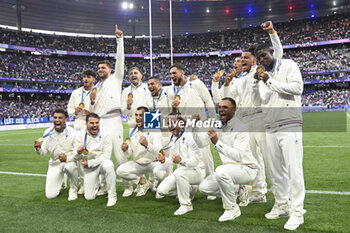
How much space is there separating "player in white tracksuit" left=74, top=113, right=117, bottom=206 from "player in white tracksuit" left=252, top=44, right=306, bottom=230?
111 inches

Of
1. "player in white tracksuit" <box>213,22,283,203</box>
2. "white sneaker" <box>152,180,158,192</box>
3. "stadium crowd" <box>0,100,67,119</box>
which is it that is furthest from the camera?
"stadium crowd" <box>0,100,67,119</box>

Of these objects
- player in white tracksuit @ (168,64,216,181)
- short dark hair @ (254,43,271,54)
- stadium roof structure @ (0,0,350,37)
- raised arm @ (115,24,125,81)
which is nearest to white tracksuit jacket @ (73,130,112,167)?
raised arm @ (115,24,125,81)

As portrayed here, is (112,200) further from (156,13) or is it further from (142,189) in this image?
(156,13)

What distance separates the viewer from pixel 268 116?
400cm

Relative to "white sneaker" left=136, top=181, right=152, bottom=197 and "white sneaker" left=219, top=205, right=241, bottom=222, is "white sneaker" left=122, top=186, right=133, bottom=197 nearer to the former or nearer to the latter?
"white sneaker" left=136, top=181, right=152, bottom=197

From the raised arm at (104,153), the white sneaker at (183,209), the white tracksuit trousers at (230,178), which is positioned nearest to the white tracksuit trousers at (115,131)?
the raised arm at (104,153)

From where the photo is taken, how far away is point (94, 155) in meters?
5.54

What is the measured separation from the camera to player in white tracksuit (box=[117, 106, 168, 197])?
18.1 feet

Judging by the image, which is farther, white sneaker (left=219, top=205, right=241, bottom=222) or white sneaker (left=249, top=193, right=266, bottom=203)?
white sneaker (left=249, top=193, right=266, bottom=203)

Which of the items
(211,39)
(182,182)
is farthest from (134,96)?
(211,39)

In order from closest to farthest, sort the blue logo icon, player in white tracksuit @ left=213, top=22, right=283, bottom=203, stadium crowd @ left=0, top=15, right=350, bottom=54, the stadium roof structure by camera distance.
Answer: player in white tracksuit @ left=213, top=22, right=283, bottom=203
the blue logo icon
the stadium roof structure
stadium crowd @ left=0, top=15, right=350, bottom=54

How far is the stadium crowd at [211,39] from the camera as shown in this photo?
1843 inches

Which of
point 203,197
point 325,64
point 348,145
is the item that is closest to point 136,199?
point 203,197

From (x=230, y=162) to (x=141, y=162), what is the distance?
75.9 inches
